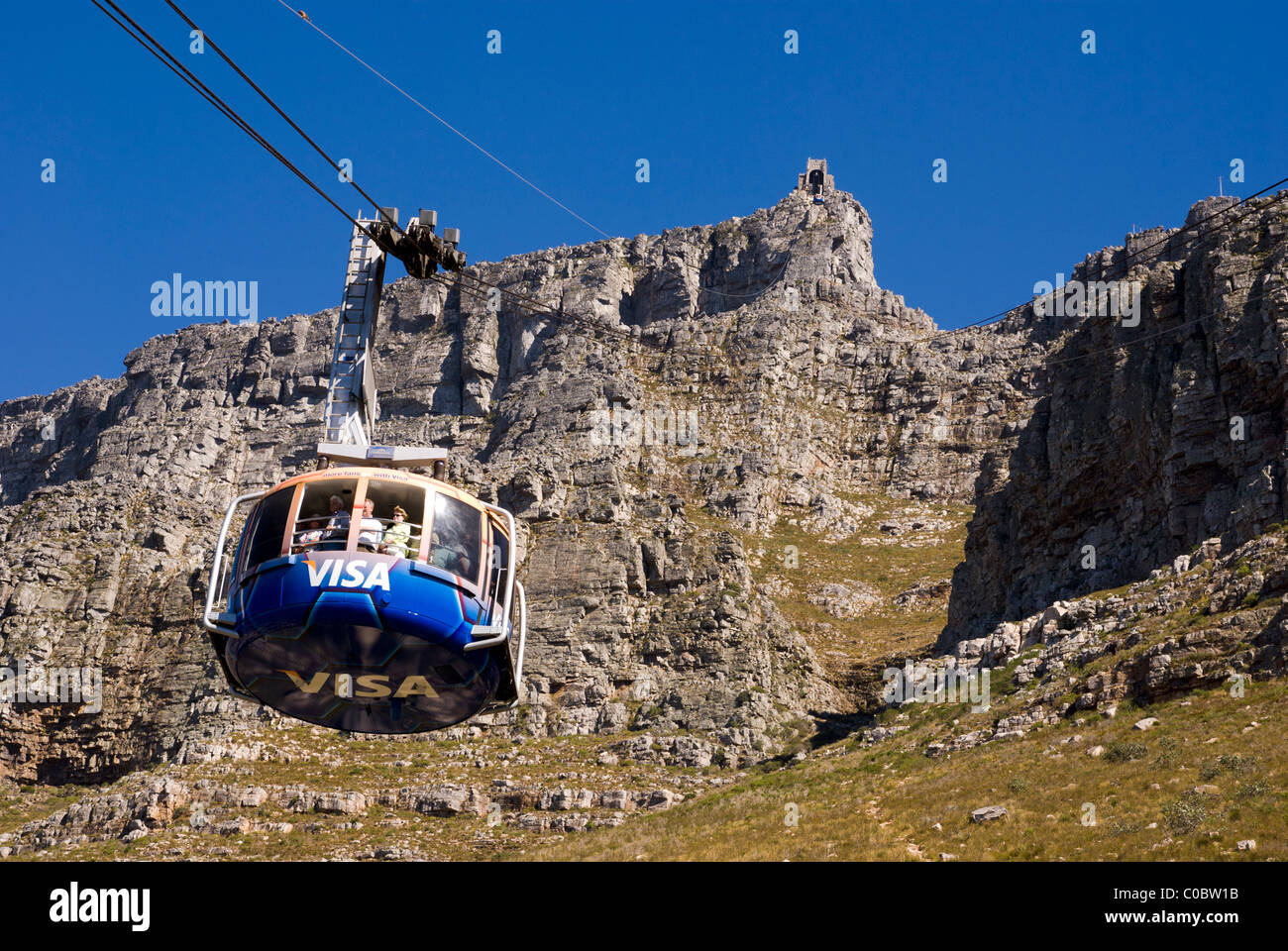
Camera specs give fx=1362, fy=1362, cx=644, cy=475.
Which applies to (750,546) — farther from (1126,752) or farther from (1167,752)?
(1167,752)

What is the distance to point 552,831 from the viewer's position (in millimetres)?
62500

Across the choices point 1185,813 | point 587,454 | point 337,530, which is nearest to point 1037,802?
point 1185,813

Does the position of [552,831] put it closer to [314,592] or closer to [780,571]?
[314,592]

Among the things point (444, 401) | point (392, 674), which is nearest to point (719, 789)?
point (392, 674)

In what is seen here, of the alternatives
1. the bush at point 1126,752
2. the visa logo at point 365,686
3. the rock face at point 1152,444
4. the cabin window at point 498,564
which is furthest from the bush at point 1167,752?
the visa logo at point 365,686

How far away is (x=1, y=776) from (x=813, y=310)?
342 ft

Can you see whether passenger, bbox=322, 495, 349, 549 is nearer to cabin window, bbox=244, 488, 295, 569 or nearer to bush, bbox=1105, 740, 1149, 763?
cabin window, bbox=244, 488, 295, 569

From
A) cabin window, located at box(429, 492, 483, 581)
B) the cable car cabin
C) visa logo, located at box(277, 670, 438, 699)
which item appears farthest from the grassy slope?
cabin window, located at box(429, 492, 483, 581)

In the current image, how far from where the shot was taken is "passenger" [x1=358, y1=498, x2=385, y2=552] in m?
25.5

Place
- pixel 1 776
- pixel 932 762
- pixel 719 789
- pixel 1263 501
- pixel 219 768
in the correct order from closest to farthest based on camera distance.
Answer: pixel 932 762
pixel 1263 501
pixel 719 789
pixel 219 768
pixel 1 776

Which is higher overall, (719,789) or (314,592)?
(314,592)

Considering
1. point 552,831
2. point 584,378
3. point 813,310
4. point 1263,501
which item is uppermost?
point 813,310

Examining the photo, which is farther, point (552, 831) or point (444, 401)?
point (444, 401)
